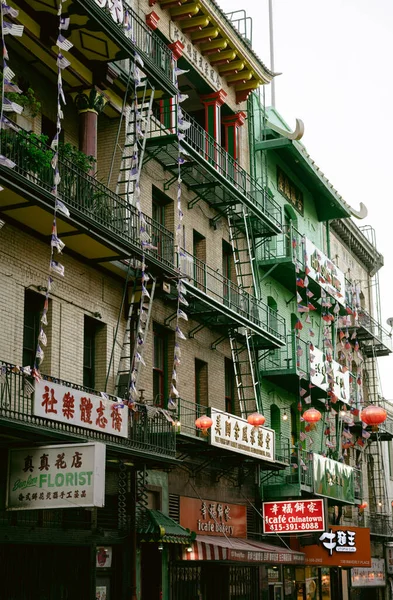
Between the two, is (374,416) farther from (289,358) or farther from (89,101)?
(289,358)

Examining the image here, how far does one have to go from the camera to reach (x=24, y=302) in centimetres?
2005

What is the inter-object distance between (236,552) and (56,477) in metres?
8.88

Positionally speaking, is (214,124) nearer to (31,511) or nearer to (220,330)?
(220,330)

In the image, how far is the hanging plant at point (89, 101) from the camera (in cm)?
2291

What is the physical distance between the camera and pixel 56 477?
1736 centimetres

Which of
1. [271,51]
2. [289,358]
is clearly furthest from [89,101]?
[271,51]

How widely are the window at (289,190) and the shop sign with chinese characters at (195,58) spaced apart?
6457 mm

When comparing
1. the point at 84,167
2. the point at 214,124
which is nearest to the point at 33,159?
the point at 84,167

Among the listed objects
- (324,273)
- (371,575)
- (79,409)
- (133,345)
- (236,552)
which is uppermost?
(324,273)

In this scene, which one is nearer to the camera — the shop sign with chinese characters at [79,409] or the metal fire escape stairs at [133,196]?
the shop sign with chinese characters at [79,409]

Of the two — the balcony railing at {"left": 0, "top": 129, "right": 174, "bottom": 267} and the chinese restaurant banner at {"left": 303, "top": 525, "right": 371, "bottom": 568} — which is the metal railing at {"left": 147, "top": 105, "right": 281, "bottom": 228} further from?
the chinese restaurant banner at {"left": 303, "top": 525, "right": 371, "bottom": 568}

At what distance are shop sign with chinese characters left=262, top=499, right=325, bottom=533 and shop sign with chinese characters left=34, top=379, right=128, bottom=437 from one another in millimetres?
11658

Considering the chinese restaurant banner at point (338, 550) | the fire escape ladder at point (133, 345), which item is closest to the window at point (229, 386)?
the chinese restaurant banner at point (338, 550)

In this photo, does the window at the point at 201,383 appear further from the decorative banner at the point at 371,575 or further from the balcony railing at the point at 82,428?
the decorative banner at the point at 371,575
